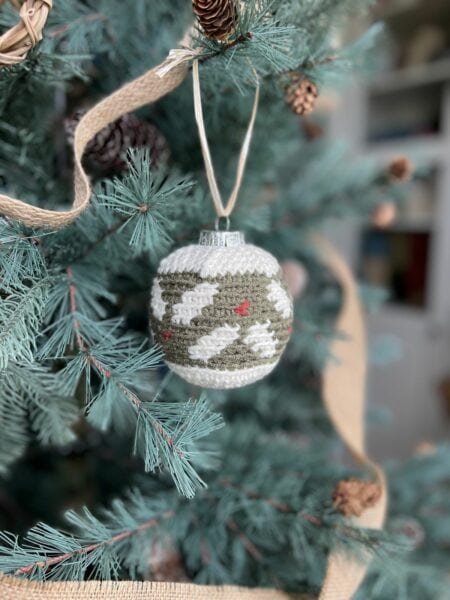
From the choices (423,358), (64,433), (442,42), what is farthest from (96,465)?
(442,42)

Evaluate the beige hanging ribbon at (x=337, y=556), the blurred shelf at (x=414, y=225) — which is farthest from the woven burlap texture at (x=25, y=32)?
the blurred shelf at (x=414, y=225)

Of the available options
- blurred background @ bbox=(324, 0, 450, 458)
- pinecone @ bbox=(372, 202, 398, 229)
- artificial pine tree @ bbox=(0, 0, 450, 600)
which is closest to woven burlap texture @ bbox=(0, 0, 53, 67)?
artificial pine tree @ bbox=(0, 0, 450, 600)

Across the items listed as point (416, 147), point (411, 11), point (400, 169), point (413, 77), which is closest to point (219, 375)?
point (400, 169)

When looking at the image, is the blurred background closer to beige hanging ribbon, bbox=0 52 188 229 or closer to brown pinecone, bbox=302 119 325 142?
brown pinecone, bbox=302 119 325 142

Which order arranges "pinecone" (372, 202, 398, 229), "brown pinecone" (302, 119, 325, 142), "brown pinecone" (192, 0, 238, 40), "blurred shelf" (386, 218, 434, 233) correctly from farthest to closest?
1. "blurred shelf" (386, 218, 434, 233)
2. "brown pinecone" (302, 119, 325, 142)
3. "pinecone" (372, 202, 398, 229)
4. "brown pinecone" (192, 0, 238, 40)

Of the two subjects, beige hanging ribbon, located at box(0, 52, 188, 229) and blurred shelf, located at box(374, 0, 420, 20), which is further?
blurred shelf, located at box(374, 0, 420, 20)

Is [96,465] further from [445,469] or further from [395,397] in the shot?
[395,397]
